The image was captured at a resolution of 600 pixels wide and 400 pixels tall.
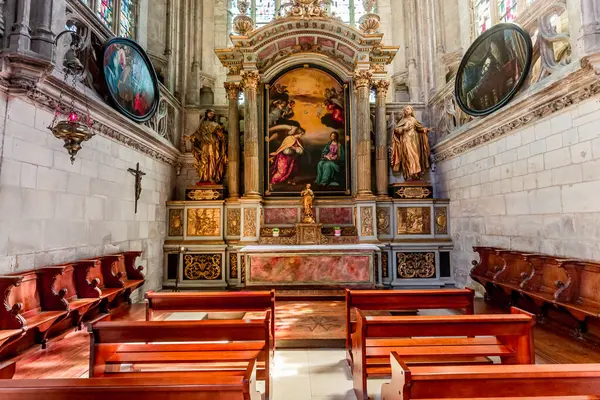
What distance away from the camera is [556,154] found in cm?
557

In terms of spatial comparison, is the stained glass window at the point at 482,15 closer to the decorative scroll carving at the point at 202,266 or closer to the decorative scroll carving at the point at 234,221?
the decorative scroll carving at the point at 234,221

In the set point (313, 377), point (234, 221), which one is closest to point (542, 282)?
point (313, 377)

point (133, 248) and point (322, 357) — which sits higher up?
point (133, 248)

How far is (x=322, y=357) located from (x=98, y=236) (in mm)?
4400

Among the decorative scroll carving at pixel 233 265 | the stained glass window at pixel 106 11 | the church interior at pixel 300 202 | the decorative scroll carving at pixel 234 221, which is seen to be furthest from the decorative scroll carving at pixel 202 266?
the stained glass window at pixel 106 11

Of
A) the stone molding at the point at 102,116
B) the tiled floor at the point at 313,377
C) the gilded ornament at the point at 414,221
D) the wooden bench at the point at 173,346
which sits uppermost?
the stone molding at the point at 102,116

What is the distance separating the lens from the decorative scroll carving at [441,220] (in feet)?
31.6

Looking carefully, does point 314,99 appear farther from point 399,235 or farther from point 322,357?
point 322,357

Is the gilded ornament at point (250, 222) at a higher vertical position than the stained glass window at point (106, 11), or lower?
lower

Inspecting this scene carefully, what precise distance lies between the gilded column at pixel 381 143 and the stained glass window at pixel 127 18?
6.55 metres

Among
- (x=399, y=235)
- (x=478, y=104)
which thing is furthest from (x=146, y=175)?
(x=478, y=104)

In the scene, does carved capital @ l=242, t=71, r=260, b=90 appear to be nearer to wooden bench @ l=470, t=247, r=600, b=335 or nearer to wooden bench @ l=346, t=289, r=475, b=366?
wooden bench @ l=470, t=247, r=600, b=335

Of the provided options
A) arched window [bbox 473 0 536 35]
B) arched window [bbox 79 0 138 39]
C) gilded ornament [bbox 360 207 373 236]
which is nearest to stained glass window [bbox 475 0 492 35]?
arched window [bbox 473 0 536 35]

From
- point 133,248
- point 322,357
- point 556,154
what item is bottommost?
point 322,357
